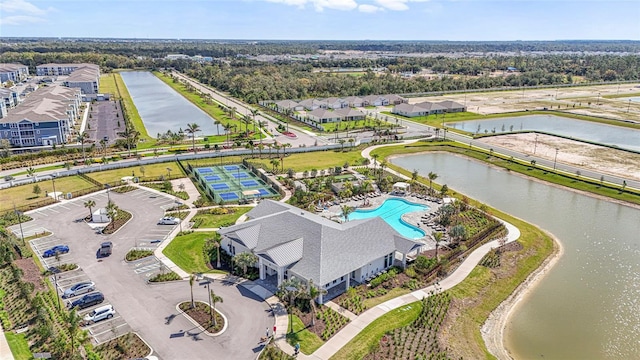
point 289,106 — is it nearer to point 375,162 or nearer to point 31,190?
point 375,162

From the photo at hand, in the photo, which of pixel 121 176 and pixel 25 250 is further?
pixel 121 176

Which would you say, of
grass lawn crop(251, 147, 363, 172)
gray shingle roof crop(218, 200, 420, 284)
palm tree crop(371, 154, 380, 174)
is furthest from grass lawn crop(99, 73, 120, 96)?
gray shingle roof crop(218, 200, 420, 284)

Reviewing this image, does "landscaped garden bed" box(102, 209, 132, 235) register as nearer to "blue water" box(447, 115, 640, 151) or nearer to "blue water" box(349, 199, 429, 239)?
"blue water" box(349, 199, 429, 239)

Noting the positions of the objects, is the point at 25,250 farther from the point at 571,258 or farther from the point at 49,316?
the point at 571,258

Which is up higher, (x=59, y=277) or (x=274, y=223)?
(x=274, y=223)

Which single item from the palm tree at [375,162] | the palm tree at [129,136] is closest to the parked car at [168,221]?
the palm tree at [375,162]

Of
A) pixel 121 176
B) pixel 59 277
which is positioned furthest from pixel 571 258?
pixel 121 176
